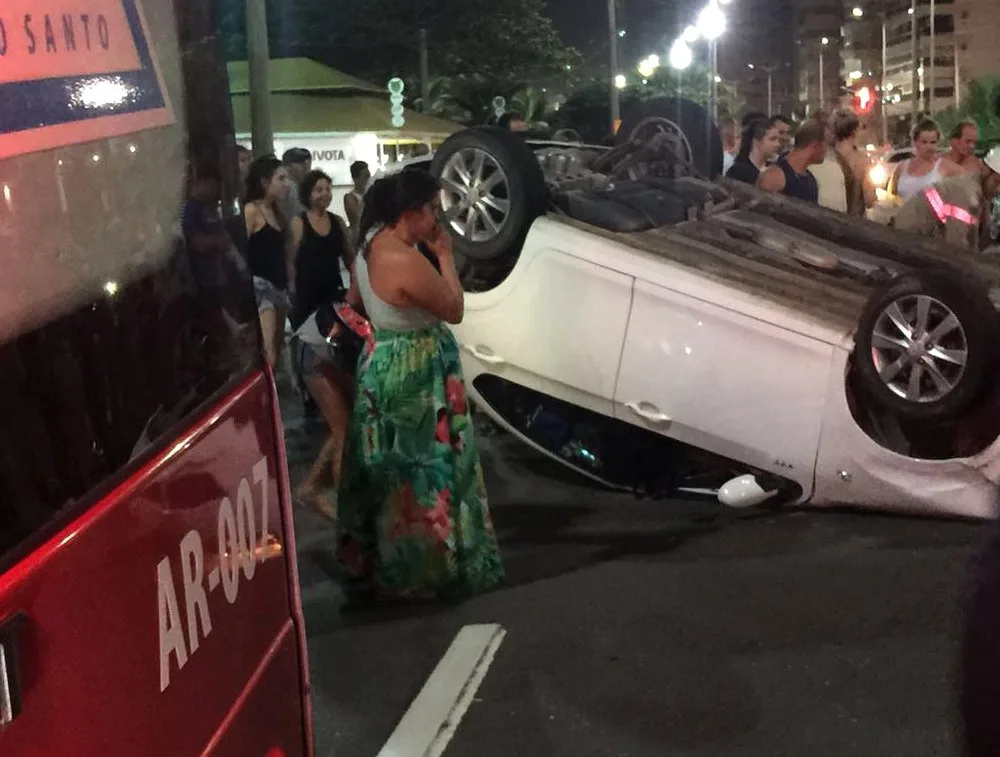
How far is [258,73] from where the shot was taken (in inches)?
472

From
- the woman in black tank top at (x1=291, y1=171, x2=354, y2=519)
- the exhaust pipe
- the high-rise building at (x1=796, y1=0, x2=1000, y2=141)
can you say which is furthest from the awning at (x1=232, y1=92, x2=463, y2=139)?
the high-rise building at (x1=796, y1=0, x2=1000, y2=141)

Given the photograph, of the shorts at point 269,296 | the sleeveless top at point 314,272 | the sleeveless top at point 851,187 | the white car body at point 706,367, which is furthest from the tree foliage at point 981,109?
the white car body at point 706,367

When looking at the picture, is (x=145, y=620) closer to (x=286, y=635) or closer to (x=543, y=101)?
(x=286, y=635)

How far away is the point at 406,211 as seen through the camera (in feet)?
13.9

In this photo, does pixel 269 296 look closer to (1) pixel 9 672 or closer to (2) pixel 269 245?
(2) pixel 269 245

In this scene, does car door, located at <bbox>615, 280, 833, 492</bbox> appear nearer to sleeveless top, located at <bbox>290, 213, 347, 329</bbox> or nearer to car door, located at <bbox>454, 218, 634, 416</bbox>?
car door, located at <bbox>454, 218, 634, 416</bbox>

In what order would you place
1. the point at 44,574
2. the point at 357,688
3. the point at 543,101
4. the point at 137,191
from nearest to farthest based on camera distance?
the point at 44,574, the point at 137,191, the point at 357,688, the point at 543,101

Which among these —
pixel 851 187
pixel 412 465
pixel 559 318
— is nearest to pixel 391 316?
pixel 412 465

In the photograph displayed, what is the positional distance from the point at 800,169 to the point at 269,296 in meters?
3.28

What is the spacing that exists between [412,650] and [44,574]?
119 inches

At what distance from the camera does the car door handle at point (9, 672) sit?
1.13 metres

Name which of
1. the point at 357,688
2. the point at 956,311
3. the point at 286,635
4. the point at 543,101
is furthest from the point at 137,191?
the point at 543,101

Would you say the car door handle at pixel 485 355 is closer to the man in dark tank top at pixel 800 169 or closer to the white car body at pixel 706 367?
the white car body at pixel 706 367

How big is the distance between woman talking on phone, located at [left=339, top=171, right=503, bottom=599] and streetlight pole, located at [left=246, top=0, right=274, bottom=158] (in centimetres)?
772
